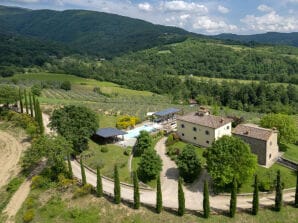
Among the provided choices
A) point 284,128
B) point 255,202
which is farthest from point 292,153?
point 255,202

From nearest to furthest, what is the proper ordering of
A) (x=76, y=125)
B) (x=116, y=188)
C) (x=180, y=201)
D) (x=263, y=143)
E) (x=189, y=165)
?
(x=180, y=201), (x=116, y=188), (x=189, y=165), (x=263, y=143), (x=76, y=125)

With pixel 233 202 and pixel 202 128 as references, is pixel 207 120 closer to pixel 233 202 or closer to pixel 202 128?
pixel 202 128

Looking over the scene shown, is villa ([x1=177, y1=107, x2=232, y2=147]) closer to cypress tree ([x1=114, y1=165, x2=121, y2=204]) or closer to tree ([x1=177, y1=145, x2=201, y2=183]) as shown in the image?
tree ([x1=177, y1=145, x2=201, y2=183])

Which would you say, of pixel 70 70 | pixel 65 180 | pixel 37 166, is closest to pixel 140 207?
pixel 65 180

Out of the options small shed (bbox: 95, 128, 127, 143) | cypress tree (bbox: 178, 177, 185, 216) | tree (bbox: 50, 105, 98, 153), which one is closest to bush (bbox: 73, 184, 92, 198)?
tree (bbox: 50, 105, 98, 153)

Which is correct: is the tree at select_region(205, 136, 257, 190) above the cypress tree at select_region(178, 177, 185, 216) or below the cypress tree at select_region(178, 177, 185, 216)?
above

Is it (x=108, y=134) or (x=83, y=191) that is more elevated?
(x=108, y=134)
